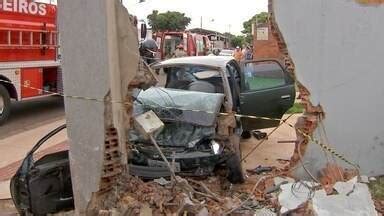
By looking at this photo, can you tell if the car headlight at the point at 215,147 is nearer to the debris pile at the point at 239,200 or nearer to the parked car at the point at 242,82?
the debris pile at the point at 239,200

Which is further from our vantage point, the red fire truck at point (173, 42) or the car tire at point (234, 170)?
the red fire truck at point (173, 42)

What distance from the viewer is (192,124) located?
6125mm

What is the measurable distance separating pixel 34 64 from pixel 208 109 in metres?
6.42

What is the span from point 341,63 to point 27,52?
7881 millimetres

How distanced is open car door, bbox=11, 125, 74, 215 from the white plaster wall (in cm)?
256

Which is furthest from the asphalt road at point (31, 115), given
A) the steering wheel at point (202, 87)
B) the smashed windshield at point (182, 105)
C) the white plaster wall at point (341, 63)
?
the white plaster wall at point (341, 63)

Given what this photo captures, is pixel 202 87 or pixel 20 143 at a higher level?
pixel 202 87

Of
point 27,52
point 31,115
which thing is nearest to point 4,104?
point 27,52

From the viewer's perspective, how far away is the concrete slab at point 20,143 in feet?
26.6

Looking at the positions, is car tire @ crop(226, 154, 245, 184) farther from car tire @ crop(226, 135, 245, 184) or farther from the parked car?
the parked car

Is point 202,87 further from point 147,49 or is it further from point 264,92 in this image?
point 147,49

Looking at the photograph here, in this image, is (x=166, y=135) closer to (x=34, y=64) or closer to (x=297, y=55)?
(x=297, y=55)

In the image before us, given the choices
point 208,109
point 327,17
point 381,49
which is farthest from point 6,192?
point 381,49

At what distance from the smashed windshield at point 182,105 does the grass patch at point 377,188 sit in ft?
6.24
